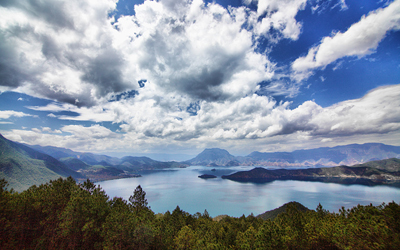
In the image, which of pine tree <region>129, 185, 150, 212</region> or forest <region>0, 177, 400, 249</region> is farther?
pine tree <region>129, 185, 150, 212</region>

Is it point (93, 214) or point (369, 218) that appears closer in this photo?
point (369, 218)

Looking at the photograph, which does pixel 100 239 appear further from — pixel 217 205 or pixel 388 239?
pixel 217 205

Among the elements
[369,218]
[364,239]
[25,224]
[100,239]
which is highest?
[369,218]

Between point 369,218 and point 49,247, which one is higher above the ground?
point 369,218

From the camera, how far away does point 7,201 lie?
24344 mm

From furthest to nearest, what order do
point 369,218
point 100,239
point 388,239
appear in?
point 100,239
point 369,218
point 388,239

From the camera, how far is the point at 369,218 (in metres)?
16.8

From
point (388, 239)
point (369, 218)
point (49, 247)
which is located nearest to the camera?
point (388, 239)

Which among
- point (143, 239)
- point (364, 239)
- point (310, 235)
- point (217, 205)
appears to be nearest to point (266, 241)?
point (310, 235)

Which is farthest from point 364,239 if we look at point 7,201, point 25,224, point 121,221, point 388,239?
point 7,201

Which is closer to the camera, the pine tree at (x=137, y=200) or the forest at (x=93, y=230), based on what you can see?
the forest at (x=93, y=230)

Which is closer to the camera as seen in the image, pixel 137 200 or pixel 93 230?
→ pixel 93 230

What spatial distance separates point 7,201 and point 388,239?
47576 millimetres

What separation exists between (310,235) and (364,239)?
11887mm
